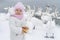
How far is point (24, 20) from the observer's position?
37.0 inches

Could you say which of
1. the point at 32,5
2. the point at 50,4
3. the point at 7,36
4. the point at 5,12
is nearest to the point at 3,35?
the point at 7,36

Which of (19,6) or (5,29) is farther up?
(19,6)

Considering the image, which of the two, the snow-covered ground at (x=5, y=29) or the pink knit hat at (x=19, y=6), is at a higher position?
the pink knit hat at (x=19, y=6)

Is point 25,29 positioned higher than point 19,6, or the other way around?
point 19,6

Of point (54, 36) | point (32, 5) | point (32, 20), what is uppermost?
point (32, 5)

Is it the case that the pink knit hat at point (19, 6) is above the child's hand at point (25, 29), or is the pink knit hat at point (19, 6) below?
above

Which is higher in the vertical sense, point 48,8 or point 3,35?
point 48,8

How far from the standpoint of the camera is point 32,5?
3.27 ft

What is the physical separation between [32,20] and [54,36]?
0.19 meters

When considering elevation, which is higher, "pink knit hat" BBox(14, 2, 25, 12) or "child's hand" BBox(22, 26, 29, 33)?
"pink knit hat" BBox(14, 2, 25, 12)

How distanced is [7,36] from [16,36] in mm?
69

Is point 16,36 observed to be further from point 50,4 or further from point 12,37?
point 50,4

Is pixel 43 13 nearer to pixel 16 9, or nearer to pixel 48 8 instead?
pixel 48 8

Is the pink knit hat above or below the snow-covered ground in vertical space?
above
